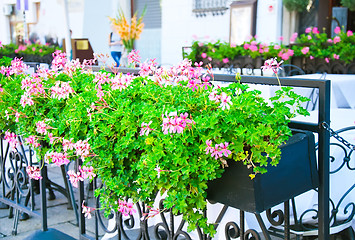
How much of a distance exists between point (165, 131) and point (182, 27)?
33.0ft

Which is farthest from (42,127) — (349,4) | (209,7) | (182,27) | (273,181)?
(182,27)

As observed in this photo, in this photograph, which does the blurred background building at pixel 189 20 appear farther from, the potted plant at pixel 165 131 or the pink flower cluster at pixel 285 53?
the potted plant at pixel 165 131

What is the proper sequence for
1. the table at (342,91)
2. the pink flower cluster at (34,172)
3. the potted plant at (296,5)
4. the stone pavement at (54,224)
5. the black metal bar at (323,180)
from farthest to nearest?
the potted plant at (296,5) → the table at (342,91) → the stone pavement at (54,224) → the pink flower cluster at (34,172) → the black metal bar at (323,180)

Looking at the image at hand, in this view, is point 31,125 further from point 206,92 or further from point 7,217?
point 7,217

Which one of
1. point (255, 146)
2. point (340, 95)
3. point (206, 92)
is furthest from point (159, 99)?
point (340, 95)

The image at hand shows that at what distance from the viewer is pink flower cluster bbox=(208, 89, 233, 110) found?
1.49 m

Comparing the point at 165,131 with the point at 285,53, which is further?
the point at 285,53

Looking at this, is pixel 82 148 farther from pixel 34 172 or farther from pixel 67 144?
pixel 34 172

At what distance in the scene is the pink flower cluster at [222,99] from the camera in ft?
4.88

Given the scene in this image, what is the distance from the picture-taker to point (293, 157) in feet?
5.18

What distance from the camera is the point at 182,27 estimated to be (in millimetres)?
11266

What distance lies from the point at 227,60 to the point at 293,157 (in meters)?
4.50

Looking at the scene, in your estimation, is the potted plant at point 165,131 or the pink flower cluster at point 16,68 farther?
the pink flower cluster at point 16,68

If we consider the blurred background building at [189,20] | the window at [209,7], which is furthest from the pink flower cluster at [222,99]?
the window at [209,7]
